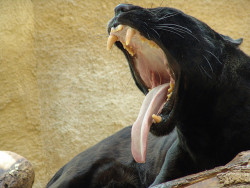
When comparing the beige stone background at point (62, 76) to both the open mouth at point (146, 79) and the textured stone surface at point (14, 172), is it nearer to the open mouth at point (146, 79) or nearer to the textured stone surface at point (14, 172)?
the textured stone surface at point (14, 172)

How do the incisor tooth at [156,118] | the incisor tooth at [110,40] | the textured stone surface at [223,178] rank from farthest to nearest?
1. the incisor tooth at [110,40]
2. the incisor tooth at [156,118]
3. the textured stone surface at [223,178]

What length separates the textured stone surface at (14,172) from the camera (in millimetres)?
3270

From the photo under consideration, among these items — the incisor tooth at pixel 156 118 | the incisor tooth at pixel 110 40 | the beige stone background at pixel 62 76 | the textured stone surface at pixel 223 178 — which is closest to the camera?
the textured stone surface at pixel 223 178

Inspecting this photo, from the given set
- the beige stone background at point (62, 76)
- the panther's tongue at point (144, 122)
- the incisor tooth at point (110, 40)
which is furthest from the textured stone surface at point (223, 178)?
the beige stone background at point (62, 76)

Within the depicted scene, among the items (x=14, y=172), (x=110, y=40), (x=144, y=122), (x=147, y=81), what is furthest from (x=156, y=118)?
(x=14, y=172)

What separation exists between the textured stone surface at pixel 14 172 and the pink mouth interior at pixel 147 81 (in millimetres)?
972

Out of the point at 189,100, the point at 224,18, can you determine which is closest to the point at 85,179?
the point at 189,100

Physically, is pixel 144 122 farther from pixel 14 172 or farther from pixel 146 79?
pixel 14 172

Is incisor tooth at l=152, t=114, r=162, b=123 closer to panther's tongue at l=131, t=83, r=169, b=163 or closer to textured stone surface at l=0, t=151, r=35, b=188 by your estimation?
panther's tongue at l=131, t=83, r=169, b=163

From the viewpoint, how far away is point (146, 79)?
122 inches

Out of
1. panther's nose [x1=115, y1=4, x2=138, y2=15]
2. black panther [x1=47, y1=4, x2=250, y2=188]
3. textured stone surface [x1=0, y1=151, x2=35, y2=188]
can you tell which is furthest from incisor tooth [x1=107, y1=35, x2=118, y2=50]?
textured stone surface [x1=0, y1=151, x2=35, y2=188]

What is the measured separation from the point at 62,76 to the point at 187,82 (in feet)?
8.68

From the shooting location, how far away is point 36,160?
16.8 feet

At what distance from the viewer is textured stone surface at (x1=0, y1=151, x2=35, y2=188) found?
3270 mm
